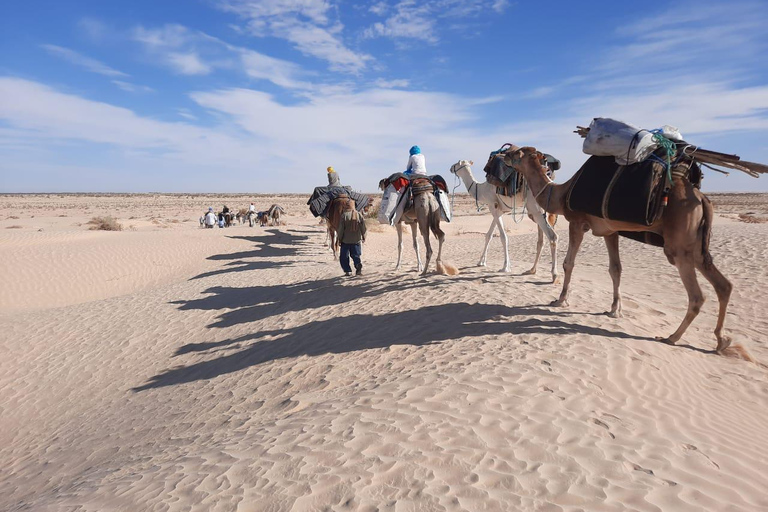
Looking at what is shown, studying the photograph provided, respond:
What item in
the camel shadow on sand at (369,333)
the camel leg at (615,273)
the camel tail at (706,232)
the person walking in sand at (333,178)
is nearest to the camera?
→ the camel tail at (706,232)

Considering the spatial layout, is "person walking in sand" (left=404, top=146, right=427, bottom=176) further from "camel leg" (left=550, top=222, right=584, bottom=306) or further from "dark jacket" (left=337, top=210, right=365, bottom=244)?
"camel leg" (left=550, top=222, right=584, bottom=306)

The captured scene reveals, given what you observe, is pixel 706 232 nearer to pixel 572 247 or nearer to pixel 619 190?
pixel 619 190

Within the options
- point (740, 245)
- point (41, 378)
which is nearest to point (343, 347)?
point (41, 378)

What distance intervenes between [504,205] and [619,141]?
460 centimetres

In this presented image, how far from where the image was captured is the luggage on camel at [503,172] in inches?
335

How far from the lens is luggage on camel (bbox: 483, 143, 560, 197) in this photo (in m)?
8.51

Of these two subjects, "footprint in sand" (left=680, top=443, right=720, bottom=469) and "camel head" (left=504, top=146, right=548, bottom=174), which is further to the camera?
"camel head" (left=504, top=146, right=548, bottom=174)

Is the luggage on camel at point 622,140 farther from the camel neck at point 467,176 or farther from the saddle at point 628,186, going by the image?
the camel neck at point 467,176

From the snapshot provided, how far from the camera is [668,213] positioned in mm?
5582

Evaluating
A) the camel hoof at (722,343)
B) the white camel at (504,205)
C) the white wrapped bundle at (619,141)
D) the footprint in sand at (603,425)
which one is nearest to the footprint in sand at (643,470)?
the footprint in sand at (603,425)

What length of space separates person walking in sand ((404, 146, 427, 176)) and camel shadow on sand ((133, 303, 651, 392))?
357 cm

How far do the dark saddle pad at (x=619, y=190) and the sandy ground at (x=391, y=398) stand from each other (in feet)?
5.21

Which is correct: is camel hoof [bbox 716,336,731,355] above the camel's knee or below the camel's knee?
below

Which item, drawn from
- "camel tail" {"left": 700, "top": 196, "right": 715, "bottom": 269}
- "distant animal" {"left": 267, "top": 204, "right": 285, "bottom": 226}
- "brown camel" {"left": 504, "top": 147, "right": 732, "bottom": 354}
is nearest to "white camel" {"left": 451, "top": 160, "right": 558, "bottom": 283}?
"brown camel" {"left": 504, "top": 147, "right": 732, "bottom": 354}
